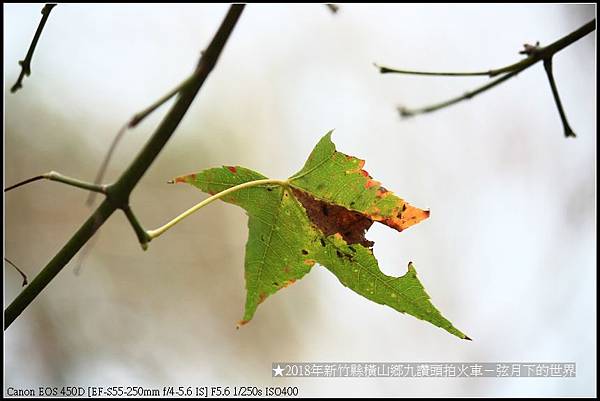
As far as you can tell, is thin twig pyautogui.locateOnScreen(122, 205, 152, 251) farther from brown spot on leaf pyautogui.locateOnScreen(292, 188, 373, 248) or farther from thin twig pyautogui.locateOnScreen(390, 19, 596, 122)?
Answer: thin twig pyautogui.locateOnScreen(390, 19, 596, 122)

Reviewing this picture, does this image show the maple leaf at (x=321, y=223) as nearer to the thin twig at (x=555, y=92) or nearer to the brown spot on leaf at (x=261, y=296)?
the brown spot on leaf at (x=261, y=296)

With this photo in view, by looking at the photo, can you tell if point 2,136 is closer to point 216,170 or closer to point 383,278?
point 216,170

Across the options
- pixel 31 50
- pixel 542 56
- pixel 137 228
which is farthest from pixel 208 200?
pixel 542 56

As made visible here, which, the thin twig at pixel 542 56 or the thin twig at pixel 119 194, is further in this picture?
the thin twig at pixel 542 56

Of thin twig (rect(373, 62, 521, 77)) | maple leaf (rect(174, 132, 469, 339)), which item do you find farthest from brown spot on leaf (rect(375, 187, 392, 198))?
thin twig (rect(373, 62, 521, 77))

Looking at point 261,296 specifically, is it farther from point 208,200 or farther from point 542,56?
point 542,56

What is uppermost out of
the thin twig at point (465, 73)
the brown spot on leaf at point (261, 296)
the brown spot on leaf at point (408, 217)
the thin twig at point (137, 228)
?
the thin twig at point (465, 73)

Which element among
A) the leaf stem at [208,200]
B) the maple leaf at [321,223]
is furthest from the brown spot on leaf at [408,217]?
the leaf stem at [208,200]

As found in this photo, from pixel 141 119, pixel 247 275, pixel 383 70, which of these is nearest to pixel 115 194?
pixel 141 119
